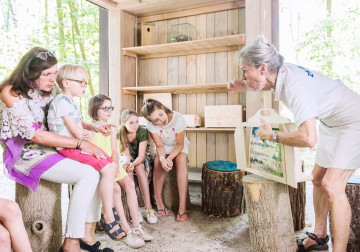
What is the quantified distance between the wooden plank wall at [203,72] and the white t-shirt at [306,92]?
1666mm

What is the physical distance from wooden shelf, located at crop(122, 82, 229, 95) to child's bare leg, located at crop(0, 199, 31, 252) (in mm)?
2232

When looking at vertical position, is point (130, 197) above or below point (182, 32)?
below

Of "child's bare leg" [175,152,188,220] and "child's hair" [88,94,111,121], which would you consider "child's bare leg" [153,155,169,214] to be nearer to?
"child's bare leg" [175,152,188,220]

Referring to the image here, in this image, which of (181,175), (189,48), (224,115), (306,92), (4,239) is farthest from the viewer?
(189,48)

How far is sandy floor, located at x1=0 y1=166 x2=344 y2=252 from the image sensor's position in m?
2.06

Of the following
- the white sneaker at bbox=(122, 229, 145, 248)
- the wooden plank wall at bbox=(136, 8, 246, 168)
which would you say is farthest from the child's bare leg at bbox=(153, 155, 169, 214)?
the wooden plank wall at bbox=(136, 8, 246, 168)

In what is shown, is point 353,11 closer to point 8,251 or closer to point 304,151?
point 304,151

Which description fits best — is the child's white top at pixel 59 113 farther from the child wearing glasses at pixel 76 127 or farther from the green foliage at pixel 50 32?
the green foliage at pixel 50 32

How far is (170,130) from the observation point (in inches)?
110

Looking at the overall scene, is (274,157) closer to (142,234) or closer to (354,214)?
(354,214)

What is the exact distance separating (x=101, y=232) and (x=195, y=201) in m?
1.19

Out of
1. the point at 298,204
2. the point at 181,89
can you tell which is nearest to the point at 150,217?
the point at 298,204

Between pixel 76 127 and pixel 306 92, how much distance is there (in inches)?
53.2

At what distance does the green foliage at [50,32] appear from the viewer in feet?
13.8
